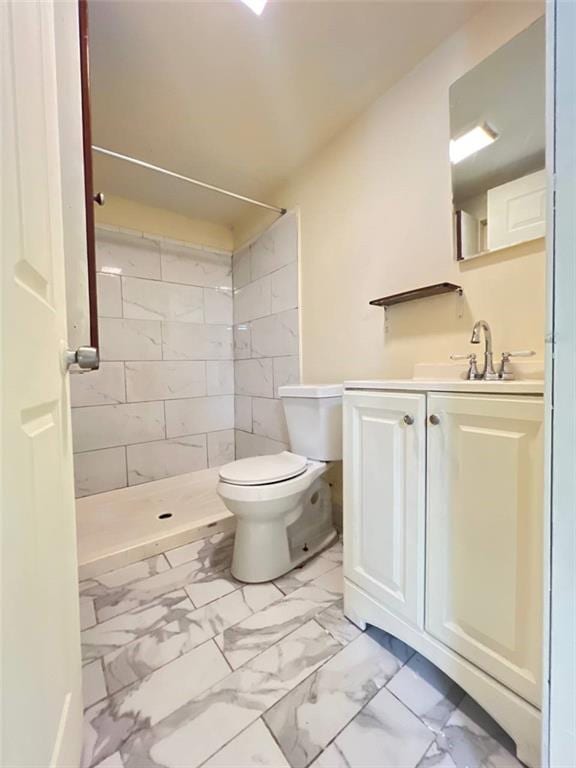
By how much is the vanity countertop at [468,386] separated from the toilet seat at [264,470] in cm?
53

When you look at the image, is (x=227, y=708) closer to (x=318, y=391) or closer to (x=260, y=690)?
(x=260, y=690)

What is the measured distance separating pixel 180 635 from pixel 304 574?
55cm

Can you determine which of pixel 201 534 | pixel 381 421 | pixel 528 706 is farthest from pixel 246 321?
pixel 528 706

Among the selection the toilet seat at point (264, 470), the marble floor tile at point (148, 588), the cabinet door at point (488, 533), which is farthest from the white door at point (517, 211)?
the marble floor tile at point (148, 588)

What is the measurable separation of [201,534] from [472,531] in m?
1.40

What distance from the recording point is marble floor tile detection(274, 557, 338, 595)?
1.35m

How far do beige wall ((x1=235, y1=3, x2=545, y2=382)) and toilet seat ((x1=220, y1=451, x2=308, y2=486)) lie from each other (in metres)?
0.56

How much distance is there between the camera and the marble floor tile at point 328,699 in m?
0.77

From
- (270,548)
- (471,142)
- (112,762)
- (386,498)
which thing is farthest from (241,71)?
(112,762)

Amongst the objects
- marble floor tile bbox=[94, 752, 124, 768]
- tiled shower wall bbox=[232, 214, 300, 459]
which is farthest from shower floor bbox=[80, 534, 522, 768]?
tiled shower wall bbox=[232, 214, 300, 459]

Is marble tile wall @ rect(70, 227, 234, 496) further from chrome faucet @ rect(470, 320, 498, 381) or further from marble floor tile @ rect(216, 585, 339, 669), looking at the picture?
marble floor tile @ rect(216, 585, 339, 669)

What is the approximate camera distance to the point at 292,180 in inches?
81.7

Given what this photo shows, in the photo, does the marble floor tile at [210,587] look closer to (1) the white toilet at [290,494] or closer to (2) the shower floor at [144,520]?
(1) the white toilet at [290,494]

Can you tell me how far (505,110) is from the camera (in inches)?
44.1
